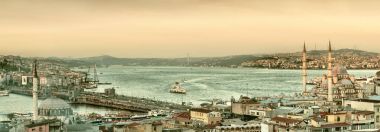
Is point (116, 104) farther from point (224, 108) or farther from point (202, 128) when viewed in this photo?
point (202, 128)

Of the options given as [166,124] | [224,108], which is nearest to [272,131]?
[166,124]

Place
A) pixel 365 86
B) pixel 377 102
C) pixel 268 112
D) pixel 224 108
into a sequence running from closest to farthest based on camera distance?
pixel 377 102 < pixel 268 112 < pixel 224 108 < pixel 365 86

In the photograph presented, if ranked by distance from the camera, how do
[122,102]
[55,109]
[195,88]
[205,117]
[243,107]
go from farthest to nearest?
[195,88], [122,102], [243,107], [205,117], [55,109]

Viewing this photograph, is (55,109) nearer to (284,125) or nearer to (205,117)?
(205,117)

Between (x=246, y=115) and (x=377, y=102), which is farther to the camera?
(x=246, y=115)

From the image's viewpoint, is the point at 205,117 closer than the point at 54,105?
No

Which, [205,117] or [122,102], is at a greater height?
[205,117]

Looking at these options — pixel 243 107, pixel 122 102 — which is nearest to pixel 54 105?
pixel 243 107

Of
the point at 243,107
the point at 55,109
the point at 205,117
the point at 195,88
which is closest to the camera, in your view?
the point at 55,109

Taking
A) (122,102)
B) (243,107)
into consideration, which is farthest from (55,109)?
(122,102)

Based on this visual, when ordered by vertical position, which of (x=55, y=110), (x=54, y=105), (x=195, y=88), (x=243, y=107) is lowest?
(x=195, y=88)

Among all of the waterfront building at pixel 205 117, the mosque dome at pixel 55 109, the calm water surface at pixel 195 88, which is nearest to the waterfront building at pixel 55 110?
the mosque dome at pixel 55 109
